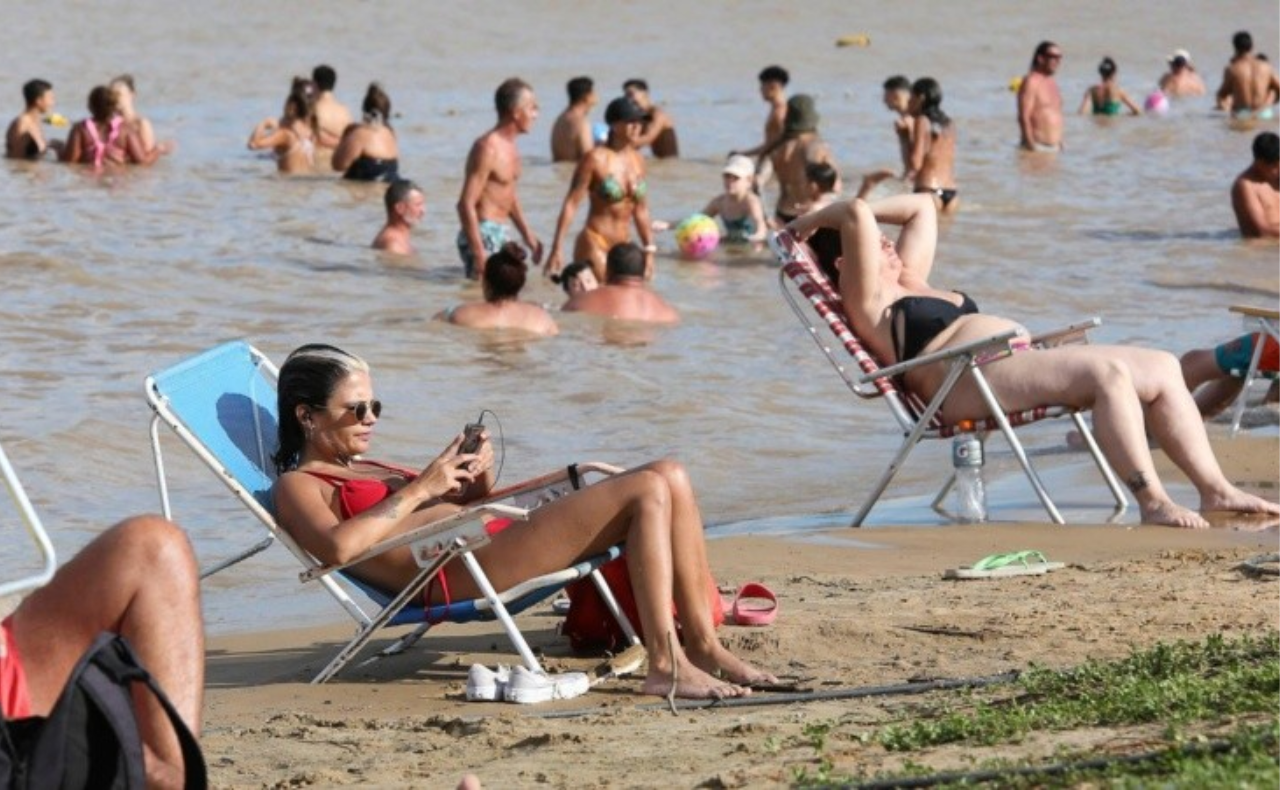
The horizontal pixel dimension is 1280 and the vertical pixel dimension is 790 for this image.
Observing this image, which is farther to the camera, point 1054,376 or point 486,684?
point 1054,376

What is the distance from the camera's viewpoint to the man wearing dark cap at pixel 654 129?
20.7m

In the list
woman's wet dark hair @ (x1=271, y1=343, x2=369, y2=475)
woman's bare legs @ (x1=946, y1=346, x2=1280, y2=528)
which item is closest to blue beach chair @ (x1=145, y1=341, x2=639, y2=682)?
woman's wet dark hair @ (x1=271, y1=343, x2=369, y2=475)

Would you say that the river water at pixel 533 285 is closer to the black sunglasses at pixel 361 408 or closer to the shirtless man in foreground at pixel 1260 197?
the shirtless man in foreground at pixel 1260 197

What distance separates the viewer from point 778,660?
530cm

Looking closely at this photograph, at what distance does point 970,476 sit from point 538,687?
2.86 metres

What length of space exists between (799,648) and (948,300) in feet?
7.81

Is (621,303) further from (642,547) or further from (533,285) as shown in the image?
(642,547)

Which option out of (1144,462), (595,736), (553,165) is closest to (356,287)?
(553,165)

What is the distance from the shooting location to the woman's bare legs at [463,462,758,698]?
5.02 m

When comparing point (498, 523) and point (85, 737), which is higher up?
point (85, 737)

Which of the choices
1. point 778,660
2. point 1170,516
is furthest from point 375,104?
point 778,660

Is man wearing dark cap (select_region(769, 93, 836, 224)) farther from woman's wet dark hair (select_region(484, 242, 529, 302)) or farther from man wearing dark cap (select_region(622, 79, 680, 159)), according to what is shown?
woman's wet dark hair (select_region(484, 242, 529, 302))

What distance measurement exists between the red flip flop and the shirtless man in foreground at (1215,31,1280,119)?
Answer: 2102 cm

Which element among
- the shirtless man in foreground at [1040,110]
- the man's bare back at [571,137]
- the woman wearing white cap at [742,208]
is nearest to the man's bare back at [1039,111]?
the shirtless man in foreground at [1040,110]
